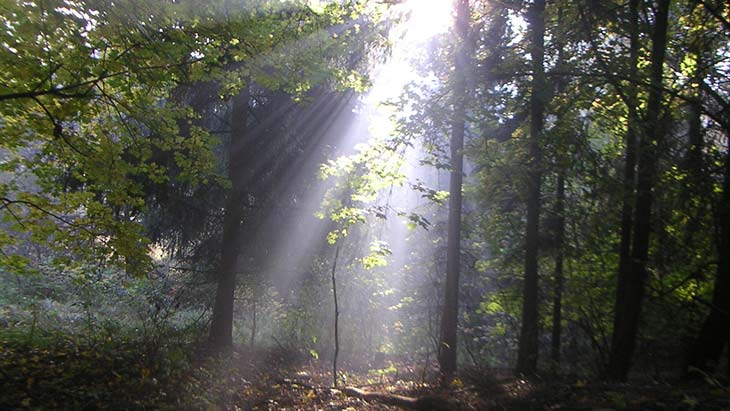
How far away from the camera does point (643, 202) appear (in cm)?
775

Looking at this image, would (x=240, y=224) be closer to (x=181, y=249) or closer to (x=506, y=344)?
(x=181, y=249)

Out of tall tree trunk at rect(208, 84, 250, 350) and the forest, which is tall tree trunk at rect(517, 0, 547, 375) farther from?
tall tree trunk at rect(208, 84, 250, 350)

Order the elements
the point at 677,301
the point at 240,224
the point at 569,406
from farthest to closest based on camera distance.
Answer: the point at 240,224 < the point at 677,301 < the point at 569,406

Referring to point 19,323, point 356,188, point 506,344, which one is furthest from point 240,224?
point 506,344

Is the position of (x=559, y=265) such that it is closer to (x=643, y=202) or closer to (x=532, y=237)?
(x=532, y=237)

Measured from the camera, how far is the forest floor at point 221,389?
19.6 ft

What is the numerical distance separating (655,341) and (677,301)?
3.20ft

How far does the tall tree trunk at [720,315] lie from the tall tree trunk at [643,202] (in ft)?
3.08

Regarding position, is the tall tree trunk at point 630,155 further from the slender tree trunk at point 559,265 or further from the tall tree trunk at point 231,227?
the tall tree trunk at point 231,227

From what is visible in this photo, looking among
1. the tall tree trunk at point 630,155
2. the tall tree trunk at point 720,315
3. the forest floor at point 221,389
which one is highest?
the tall tree trunk at point 630,155

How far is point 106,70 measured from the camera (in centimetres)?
536

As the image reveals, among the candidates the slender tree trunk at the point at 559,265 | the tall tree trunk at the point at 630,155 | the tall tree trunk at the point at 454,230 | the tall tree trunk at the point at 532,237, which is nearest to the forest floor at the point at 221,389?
the tall tree trunk at the point at 454,230

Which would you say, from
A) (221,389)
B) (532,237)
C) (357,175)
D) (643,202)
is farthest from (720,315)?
(221,389)

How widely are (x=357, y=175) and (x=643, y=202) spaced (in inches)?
209
